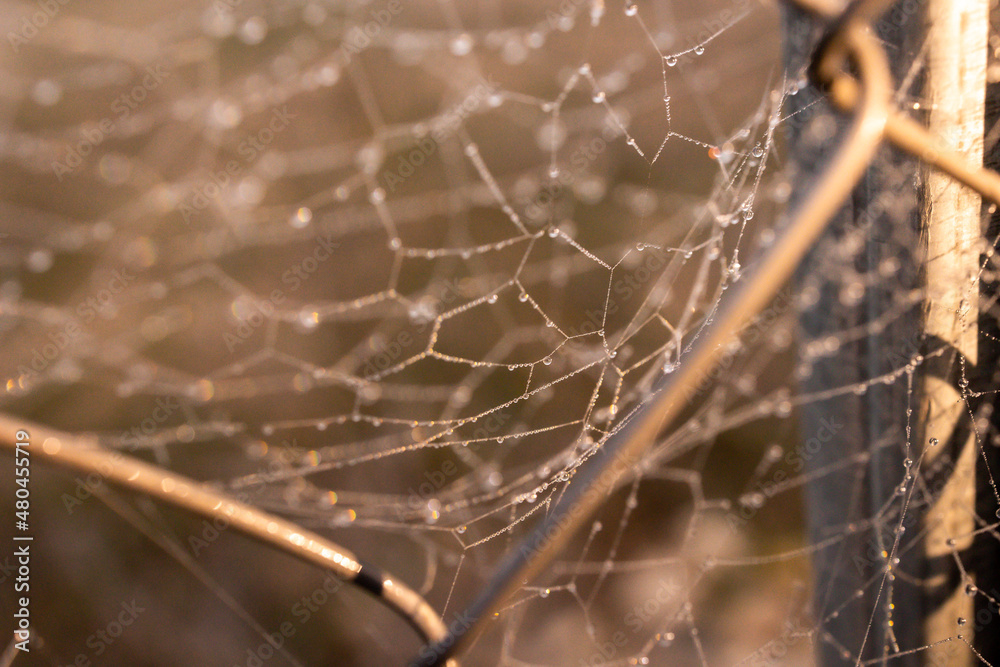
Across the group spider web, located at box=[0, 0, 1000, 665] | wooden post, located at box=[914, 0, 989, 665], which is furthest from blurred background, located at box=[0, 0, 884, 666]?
wooden post, located at box=[914, 0, 989, 665]

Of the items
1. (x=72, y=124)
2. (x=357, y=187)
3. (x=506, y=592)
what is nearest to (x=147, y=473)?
(x=506, y=592)

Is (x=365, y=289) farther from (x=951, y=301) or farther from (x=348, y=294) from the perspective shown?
(x=951, y=301)

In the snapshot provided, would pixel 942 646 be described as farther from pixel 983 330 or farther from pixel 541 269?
pixel 541 269

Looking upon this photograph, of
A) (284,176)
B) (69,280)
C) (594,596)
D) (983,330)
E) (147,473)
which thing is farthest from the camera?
(284,176)

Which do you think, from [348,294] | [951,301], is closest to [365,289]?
[348,294]

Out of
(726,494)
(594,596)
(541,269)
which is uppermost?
(541,269)

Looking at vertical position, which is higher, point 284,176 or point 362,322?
point 284,176
